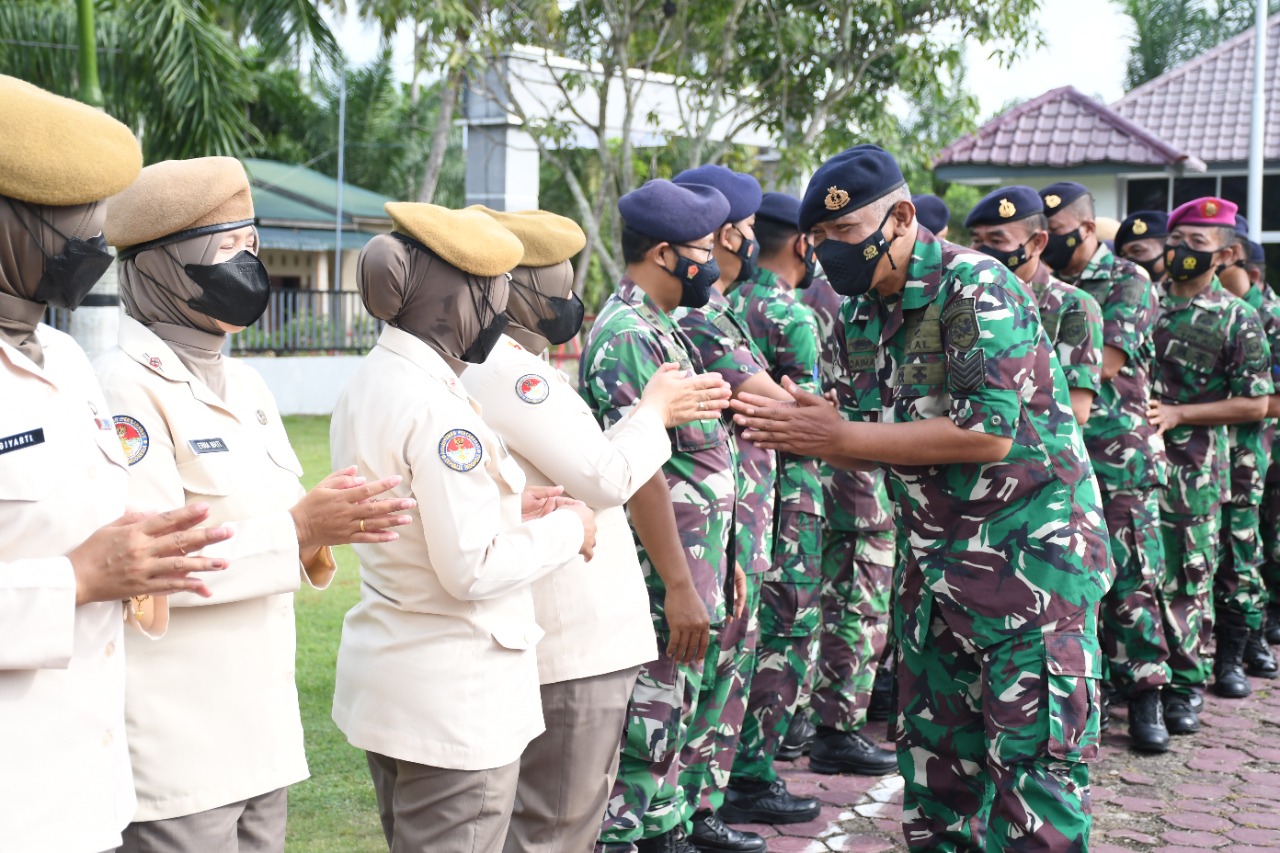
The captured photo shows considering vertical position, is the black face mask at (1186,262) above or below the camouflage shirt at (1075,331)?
above

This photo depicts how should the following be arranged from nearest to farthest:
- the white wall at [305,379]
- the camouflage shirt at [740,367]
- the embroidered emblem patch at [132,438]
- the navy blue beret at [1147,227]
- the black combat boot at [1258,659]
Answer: the embroidered emblem patch at [132,438] < the camouflage shirt at [740,367] < the navy blue beret at [1147,227] < the black combat boot at [1258,659] < the white wall at [305,379]

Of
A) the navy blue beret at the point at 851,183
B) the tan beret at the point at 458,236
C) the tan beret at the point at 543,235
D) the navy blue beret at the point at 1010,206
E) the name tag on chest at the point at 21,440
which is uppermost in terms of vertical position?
the navy blue beret at the point at 1010,206

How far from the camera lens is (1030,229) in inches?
215

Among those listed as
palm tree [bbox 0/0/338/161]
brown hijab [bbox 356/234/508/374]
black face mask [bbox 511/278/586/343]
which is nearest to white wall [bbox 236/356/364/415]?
palm tree [bbox 0/0/338/161]

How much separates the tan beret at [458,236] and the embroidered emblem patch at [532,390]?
0.42m

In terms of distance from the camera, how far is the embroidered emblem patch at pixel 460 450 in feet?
8.71

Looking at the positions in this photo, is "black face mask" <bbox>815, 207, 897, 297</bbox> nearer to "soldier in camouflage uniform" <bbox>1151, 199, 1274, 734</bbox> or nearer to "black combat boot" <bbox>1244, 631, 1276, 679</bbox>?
"soldier in camouflage uniform" <bbox>1151, 199, 1274, 734</bbox>

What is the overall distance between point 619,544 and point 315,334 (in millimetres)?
15916

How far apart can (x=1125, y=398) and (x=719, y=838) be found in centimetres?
289

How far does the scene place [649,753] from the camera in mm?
3926

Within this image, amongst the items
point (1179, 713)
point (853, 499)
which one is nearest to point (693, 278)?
point (853, 499)

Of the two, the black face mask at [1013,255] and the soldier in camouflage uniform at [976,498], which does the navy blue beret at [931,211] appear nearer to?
the black face mask at [1013,255]

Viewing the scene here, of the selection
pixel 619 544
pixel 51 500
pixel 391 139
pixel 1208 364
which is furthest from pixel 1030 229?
pixel 391 139

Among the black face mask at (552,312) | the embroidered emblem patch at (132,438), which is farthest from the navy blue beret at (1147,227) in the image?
the embroidered emblem patch at (132,438)
